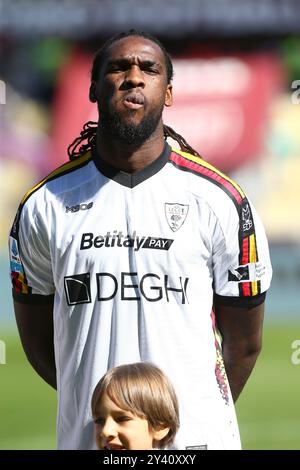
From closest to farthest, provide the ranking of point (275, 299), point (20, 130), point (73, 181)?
point (73, 181) → point (275, 299) → point (20, 130)

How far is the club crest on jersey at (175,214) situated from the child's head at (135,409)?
20.8 inches

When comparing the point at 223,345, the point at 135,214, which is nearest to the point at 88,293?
the point at 135,214

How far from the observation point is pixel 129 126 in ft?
13.4

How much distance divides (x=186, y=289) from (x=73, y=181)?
25.0 inches

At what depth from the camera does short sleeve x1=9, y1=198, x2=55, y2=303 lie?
4254mm

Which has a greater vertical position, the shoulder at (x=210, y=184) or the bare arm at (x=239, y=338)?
the shoulder at (x=210, y=184)

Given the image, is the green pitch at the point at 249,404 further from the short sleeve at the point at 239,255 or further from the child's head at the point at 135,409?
the child's head at the point at 135,409

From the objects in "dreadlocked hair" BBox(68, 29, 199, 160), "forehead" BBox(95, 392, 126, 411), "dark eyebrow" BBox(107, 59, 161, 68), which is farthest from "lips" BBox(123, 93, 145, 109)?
"forehead" BBox(95, 392, 126, 411)

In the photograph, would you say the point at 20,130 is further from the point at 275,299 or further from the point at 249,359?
the point at 249,359

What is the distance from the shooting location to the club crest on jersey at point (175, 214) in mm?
4148

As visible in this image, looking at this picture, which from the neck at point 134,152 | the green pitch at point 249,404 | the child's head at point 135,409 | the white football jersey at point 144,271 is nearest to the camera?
the child's head at point 135,409

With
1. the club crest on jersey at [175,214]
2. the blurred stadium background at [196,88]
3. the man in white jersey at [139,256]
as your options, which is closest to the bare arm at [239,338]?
the man in white jersey at [139,256]

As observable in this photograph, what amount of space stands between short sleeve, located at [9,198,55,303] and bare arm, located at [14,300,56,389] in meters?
0.05

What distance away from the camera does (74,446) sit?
4.09 m
